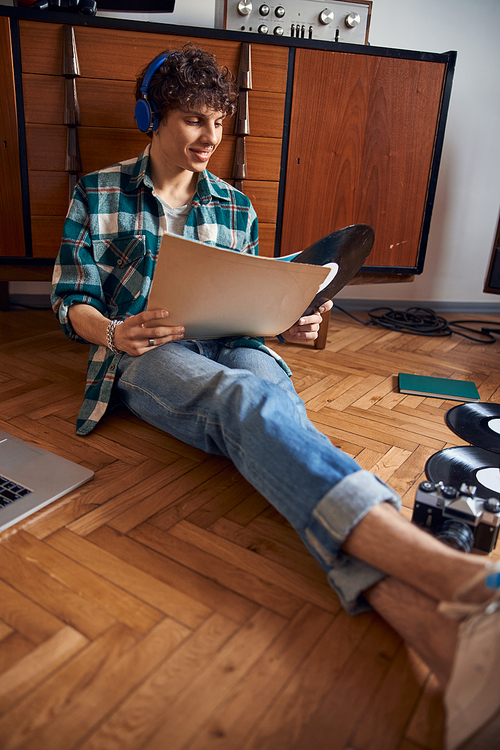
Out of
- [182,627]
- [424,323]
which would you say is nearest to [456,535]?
[182,627]

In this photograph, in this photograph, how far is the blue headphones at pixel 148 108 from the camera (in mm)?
1124

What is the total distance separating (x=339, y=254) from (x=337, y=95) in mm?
926

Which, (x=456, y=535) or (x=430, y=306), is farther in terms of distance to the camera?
(x=430, y=306)

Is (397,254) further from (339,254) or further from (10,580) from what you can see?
(10,580)

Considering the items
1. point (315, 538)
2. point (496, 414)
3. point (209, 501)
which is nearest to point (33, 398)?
point (209, 501)

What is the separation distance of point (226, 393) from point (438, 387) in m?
0.93

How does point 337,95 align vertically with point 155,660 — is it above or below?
above

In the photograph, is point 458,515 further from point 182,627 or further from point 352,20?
point 352,20

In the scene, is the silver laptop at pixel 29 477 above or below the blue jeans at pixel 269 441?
below

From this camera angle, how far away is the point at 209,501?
961mm

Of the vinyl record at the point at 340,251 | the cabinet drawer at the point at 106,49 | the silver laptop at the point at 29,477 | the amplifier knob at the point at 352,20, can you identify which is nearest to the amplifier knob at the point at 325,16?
the amplifier knob at the point at 352,20

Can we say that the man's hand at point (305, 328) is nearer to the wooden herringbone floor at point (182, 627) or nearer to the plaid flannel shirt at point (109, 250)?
the plaid flannel shirt at point (109, 250)

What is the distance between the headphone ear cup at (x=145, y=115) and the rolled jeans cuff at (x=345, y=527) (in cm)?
91

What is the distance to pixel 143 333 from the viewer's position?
3.21 ft
